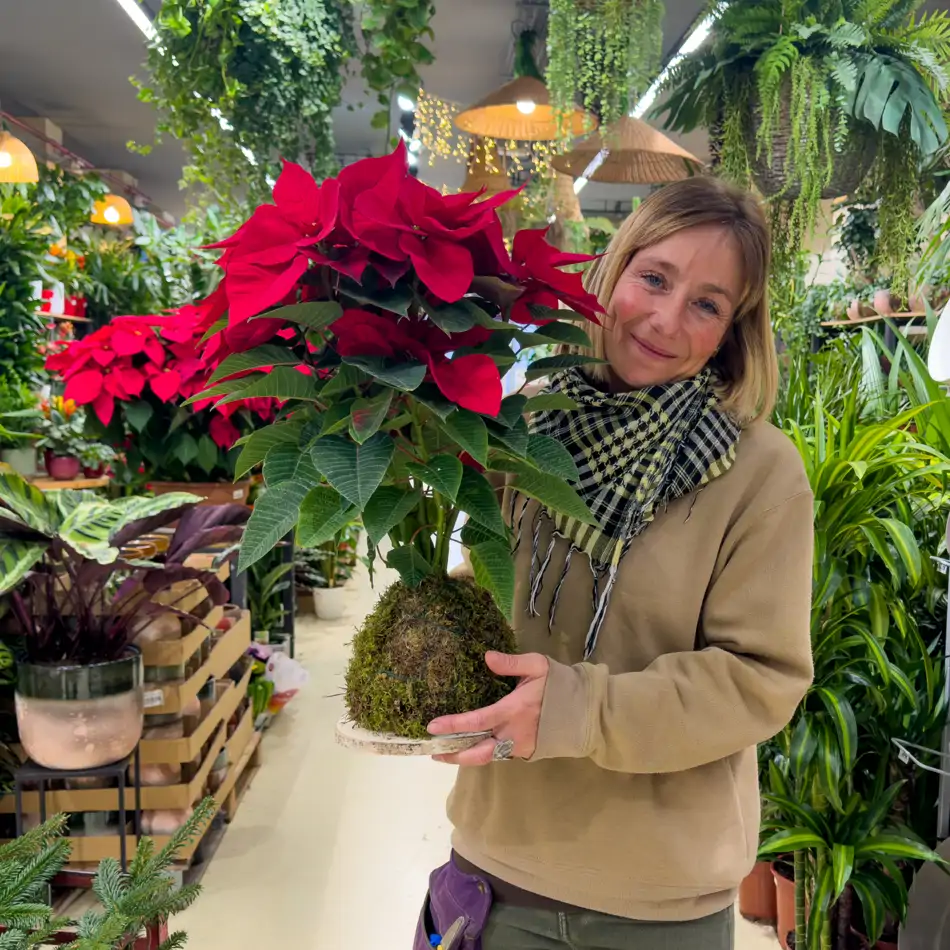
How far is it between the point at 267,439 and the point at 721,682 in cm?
55

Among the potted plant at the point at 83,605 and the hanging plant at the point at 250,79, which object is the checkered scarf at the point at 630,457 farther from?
the hanging plant at the point at 250,79

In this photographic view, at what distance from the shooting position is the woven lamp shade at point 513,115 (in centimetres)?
300

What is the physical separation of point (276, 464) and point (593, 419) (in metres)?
0.42

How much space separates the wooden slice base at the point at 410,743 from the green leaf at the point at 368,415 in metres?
0.31

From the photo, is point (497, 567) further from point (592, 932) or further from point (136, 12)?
point (136, 12)

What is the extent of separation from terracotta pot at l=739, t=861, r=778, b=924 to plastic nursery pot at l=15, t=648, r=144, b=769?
5.76ft

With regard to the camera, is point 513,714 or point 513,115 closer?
point 513,714

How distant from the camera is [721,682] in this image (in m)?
0.94

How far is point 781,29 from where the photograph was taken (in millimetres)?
1710

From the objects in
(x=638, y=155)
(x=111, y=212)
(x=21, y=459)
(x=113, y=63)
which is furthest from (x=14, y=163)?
(x=638, y=155)

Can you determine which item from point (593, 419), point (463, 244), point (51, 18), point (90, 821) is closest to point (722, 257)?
point (593, 419)

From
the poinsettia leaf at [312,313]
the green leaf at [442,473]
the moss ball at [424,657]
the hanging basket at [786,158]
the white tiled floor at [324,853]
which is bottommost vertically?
the white tiled floor at [324,853]

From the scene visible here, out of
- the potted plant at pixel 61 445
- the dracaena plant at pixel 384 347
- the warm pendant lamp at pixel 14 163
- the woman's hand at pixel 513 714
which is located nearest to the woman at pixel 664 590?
the woman's hand at pixel 513 714

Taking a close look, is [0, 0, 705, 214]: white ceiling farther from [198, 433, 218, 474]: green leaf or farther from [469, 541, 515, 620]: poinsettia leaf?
[469, 541, 515, 620]: poinsettia leaf
